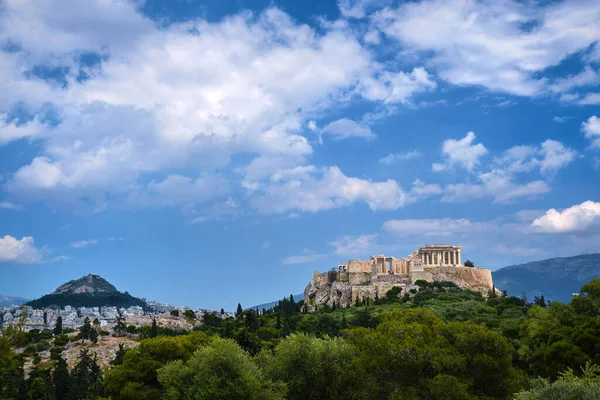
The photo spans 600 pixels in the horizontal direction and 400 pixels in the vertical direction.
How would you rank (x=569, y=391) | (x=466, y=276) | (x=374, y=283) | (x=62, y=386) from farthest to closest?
(x=466, y=276) < (x=374, y=283) < (x=62, y=386) < (x=569, y=391)

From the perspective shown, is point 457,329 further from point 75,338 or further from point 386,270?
point 386,270

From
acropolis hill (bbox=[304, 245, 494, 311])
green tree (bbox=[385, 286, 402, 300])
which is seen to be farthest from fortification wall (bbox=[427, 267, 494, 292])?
green tree (bbox=[385, 286, 402, 300])

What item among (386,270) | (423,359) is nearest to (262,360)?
(423,359)

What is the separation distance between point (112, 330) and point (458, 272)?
246ft

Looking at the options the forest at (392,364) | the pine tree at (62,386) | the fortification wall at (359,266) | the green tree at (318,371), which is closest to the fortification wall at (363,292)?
the fortification wall at (359,266)

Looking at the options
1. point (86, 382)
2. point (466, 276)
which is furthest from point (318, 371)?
point (466, 276)

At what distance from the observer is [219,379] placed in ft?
114

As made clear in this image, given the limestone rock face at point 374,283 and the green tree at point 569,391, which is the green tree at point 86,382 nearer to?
the green tree at point 569,391

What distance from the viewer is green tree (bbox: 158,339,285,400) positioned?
3462 cm

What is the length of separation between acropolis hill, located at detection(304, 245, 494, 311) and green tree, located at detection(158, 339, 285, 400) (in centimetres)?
7614

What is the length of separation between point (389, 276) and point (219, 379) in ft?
297

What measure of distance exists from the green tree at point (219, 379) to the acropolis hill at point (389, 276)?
76137 mm

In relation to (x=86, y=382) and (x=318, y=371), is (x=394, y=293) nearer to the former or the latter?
(x=86, y=382)

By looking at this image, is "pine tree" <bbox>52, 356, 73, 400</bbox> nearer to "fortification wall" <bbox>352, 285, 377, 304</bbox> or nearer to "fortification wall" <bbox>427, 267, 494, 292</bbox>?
"fortification wall" <bbox>352, 285, 377, 304</bbox>
